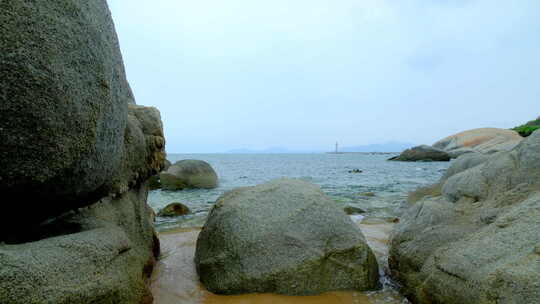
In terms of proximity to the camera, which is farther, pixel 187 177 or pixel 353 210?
pixel 187 177

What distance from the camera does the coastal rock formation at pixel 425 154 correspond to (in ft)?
131

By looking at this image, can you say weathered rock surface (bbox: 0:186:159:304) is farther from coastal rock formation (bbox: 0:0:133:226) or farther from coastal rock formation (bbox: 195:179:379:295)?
coastal rock formation (bbox: 195:179:379:295)

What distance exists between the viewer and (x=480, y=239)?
2.36m

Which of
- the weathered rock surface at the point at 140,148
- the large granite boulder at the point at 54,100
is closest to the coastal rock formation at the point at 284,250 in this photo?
the weathered rock surface at the point at 140,148

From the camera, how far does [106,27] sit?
6.59ft

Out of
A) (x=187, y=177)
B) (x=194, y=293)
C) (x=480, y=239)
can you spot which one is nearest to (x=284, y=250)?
(x=194, y=293)

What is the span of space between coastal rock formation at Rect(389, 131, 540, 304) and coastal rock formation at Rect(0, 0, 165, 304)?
2.23 m

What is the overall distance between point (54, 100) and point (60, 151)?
0.86ft

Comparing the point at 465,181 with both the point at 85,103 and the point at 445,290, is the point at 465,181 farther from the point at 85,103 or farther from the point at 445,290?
the point at 85,103

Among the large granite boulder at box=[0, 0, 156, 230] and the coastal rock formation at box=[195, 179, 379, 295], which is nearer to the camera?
the large granite boulder at box=[0, 0, 156, 230]

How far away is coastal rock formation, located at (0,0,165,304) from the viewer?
4.75ft

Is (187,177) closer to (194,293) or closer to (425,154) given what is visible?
(194,293)

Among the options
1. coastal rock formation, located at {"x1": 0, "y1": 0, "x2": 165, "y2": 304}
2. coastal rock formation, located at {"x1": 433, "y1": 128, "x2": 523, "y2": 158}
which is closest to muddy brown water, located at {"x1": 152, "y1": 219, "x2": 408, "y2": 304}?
coastal rock formation, located at {"x1": 0, "y1": 0, "x2": 165, "y2": 304}

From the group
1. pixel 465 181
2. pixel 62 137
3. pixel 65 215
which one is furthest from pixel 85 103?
pixel 465 181
